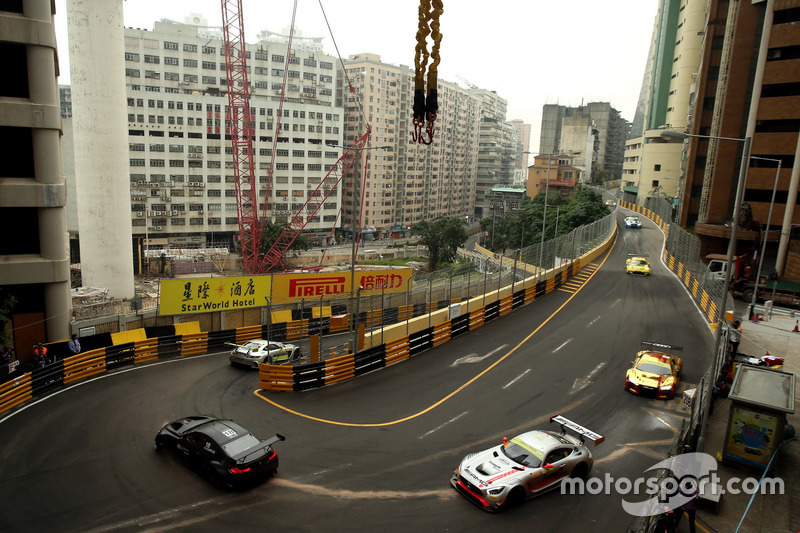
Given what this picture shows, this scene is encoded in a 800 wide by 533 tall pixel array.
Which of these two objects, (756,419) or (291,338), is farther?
(291,338)

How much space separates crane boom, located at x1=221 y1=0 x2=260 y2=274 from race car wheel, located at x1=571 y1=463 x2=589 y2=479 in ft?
177

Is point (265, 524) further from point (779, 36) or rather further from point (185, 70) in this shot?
point (185, 70)

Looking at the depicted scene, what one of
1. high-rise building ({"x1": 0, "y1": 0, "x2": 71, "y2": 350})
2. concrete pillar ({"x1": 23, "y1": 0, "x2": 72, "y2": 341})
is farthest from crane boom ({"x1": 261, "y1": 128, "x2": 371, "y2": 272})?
high-rise building ({"x1": 0, "y1": 0, "x2": 71, "y2": 350})

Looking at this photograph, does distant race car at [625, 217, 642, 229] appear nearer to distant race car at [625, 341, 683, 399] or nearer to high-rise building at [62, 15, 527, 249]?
high-rise building at [62, 15, 527, 249]

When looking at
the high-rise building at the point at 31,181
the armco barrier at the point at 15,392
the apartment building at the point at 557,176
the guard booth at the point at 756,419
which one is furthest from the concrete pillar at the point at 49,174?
the apartment building at the point at 557,176

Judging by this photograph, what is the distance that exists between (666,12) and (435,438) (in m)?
98.1

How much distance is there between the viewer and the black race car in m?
11.6

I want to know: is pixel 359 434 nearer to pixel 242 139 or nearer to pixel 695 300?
pixel 695 300

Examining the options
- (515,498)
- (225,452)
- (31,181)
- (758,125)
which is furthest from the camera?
(758,125)

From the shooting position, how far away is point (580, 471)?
40.7 feet

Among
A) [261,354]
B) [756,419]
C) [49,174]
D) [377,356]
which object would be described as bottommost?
[261,354]

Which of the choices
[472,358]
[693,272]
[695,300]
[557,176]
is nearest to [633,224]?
[693,272]

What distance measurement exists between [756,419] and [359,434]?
10.3 metres

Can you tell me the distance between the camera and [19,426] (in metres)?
15.1
